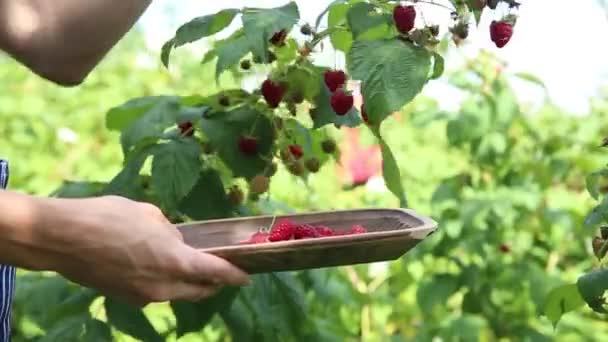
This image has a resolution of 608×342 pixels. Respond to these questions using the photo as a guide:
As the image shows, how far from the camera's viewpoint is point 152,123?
2.03m

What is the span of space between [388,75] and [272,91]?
0.31m

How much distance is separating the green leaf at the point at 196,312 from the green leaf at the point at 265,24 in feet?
1.33

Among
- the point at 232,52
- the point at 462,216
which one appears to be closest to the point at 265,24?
the point at 232,52

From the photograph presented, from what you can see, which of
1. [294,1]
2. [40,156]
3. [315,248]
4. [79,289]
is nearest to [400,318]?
[40,156]

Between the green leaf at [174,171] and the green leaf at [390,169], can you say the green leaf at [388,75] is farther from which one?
the green leaf at [174,171]

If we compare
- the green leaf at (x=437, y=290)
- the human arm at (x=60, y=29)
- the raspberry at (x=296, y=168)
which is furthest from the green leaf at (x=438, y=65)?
the green leaf at (x=437, y=290)

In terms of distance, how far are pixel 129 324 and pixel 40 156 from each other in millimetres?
1812

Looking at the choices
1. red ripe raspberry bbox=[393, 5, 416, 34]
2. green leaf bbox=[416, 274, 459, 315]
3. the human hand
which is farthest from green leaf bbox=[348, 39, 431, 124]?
green leaf bbox=[416, 274, 459, 315]

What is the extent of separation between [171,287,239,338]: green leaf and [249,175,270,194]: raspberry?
171 millimetres

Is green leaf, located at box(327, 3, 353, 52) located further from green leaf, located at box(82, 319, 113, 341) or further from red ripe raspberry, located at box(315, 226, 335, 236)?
green leaf, located at box(82, 319, 113, 341)

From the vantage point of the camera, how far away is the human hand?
128cm

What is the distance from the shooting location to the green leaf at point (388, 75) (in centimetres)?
155

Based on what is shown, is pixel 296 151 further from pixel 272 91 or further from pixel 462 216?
pixel 462 216

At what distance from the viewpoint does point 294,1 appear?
5.88 ft
